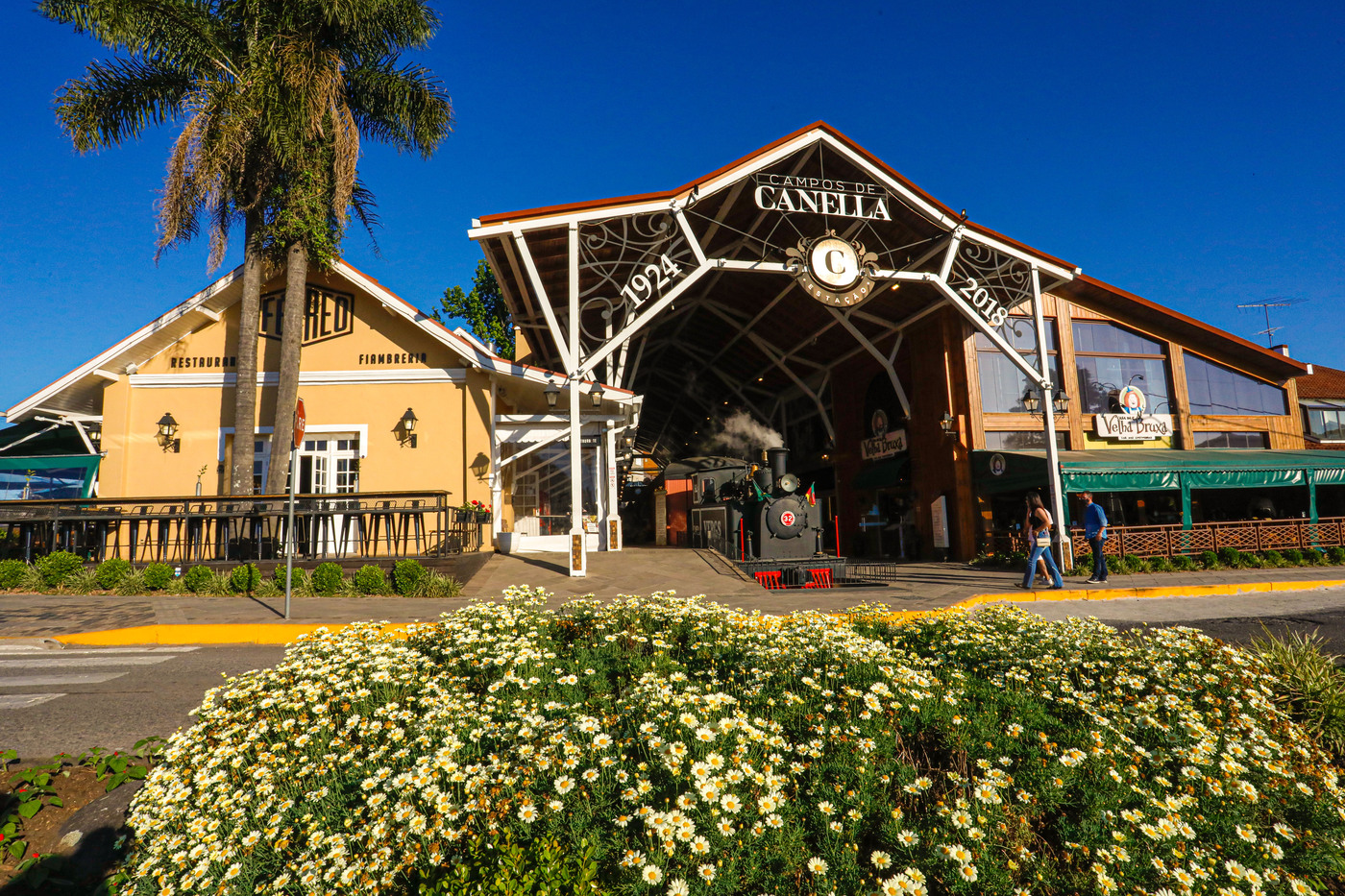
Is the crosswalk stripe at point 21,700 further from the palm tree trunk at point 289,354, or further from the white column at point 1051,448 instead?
the white column at point 1051,448

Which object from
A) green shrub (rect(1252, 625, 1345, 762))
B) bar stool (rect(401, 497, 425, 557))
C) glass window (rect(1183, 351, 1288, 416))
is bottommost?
green shrub (rect(1252, 625, 1345, 762))

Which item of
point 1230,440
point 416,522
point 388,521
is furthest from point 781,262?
point 1230,440

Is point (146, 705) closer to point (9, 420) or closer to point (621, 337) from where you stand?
point (621, 337)

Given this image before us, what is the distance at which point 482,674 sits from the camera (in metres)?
3.82

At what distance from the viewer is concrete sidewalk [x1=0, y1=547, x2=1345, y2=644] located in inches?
314

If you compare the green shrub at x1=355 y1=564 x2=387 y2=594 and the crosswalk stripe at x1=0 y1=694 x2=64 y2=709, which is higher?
the green shrub at x1=355 y1=564 x2=387 y2=594

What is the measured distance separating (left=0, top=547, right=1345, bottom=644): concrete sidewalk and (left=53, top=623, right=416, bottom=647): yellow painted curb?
0.04 feet

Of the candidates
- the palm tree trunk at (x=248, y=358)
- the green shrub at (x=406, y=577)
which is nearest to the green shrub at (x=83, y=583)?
the palm tree trunk at (x=248, y=358)

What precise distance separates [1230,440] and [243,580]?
2579cm

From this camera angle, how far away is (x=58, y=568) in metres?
10.6

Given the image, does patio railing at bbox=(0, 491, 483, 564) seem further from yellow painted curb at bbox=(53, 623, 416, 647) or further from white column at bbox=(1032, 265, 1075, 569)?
white column at bbox=(1032, 265, 1075, 569)

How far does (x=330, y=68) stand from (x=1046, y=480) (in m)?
17.8

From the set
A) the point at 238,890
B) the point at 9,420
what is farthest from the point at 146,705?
the point at 9,420

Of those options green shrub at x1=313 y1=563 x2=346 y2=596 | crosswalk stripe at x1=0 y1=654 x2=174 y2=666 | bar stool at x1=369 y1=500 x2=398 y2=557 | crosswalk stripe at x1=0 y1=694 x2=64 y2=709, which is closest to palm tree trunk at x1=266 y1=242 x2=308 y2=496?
bar stool at x1=369 y1=500 x2=398 y2=557
